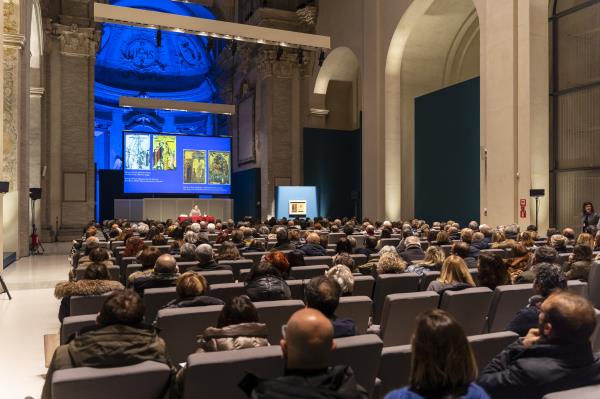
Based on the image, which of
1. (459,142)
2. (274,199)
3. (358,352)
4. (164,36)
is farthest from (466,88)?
(164,36)

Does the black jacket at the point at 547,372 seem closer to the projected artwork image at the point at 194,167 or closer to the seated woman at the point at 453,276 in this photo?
the seated woman at the point at 453,276

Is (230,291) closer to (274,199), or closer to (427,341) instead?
(427,341)

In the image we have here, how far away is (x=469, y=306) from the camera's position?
160 inches

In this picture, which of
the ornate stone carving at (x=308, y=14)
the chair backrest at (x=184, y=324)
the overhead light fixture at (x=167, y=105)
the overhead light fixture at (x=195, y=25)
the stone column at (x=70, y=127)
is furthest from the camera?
the ornate stone carving at (x=308, y=14)

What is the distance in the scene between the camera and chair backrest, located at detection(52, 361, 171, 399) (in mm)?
2158

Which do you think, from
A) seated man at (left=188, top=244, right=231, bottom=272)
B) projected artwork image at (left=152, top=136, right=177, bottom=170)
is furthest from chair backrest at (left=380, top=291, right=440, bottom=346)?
projected artwork image at (left=152, top=136, right=177, bottom=170)

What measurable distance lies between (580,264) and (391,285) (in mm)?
1905

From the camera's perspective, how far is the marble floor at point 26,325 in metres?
4.36

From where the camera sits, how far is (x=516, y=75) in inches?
538

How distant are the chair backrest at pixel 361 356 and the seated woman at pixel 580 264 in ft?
11.9

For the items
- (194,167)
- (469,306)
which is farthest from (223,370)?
(194,167)

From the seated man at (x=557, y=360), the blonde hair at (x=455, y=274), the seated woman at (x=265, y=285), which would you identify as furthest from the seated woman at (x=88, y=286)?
the seated man at (x=557, y=360)

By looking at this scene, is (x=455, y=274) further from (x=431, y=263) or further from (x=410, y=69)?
(x=410, y=69)

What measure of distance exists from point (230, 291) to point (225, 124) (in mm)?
25673
